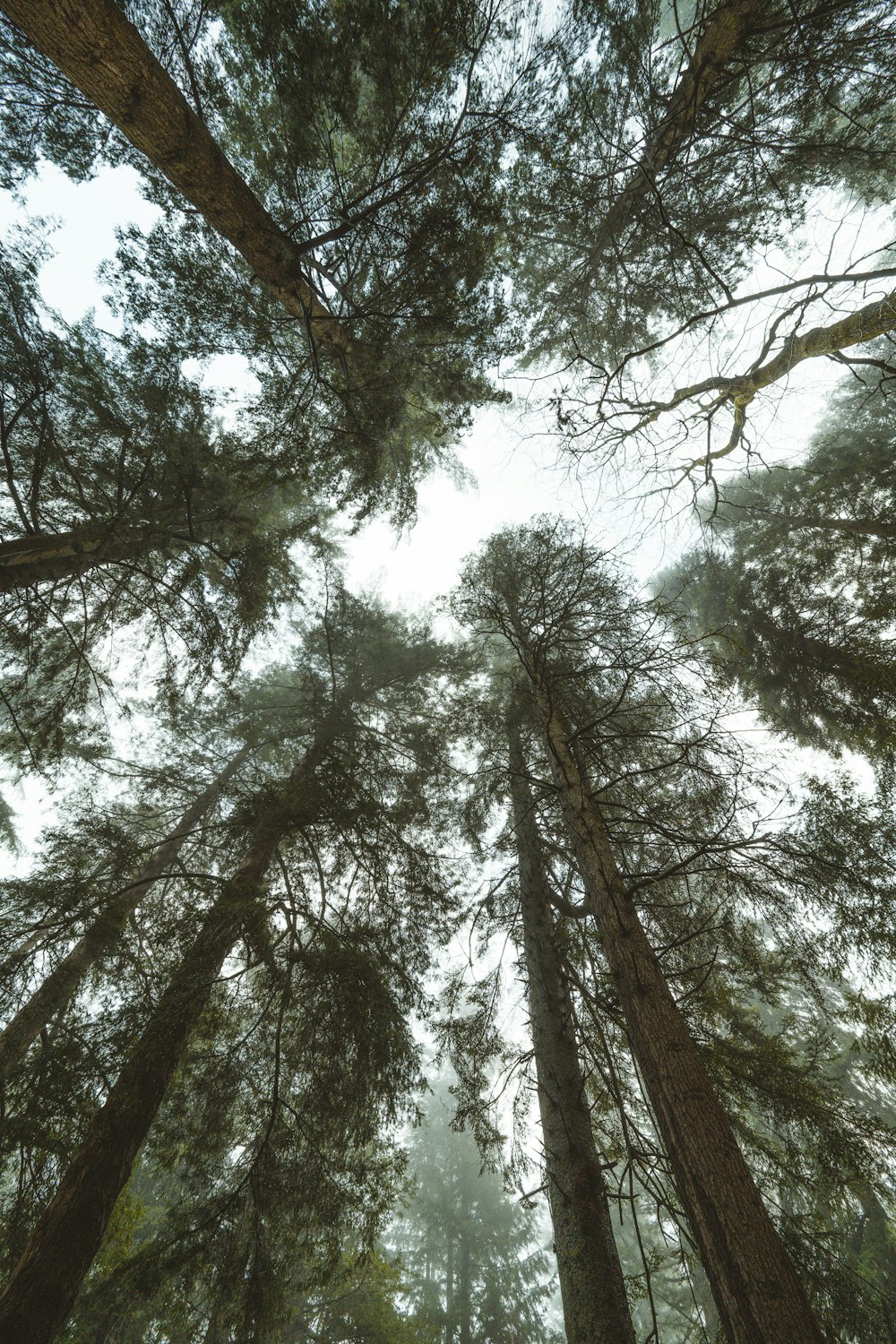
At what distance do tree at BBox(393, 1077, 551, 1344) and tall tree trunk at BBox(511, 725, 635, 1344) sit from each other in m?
12.6

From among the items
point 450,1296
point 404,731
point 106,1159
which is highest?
point 404,731

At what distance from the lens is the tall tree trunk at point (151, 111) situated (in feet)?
9.07

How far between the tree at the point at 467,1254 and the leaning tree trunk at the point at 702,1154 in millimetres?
15450

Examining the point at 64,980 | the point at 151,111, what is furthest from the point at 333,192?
the point at 64,980

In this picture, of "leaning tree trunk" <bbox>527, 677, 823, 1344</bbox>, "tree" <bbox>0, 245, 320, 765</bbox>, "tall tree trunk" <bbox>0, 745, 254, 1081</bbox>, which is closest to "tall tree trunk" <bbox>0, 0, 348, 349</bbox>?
"tree" <bbox>0, 245, 320, 765</bbox>

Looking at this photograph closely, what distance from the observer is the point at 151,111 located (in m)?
3.16

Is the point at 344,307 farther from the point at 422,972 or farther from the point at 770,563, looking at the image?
the point at 770,563

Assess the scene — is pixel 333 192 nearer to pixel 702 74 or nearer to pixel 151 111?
pixel 151 111

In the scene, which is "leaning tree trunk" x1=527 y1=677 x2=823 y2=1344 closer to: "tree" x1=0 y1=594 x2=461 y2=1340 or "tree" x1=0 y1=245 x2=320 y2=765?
"tree" x1=0 y1=594 x2=461 y2=1340

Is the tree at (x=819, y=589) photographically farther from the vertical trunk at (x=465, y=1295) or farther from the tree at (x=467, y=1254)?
the vertical trunk at (x=465, y=1295)

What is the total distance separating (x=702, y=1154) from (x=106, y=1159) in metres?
4.32

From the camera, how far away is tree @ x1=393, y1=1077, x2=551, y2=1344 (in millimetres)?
15688

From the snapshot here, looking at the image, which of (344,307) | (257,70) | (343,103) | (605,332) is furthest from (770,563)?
(257,70)

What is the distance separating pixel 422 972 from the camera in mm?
5211
